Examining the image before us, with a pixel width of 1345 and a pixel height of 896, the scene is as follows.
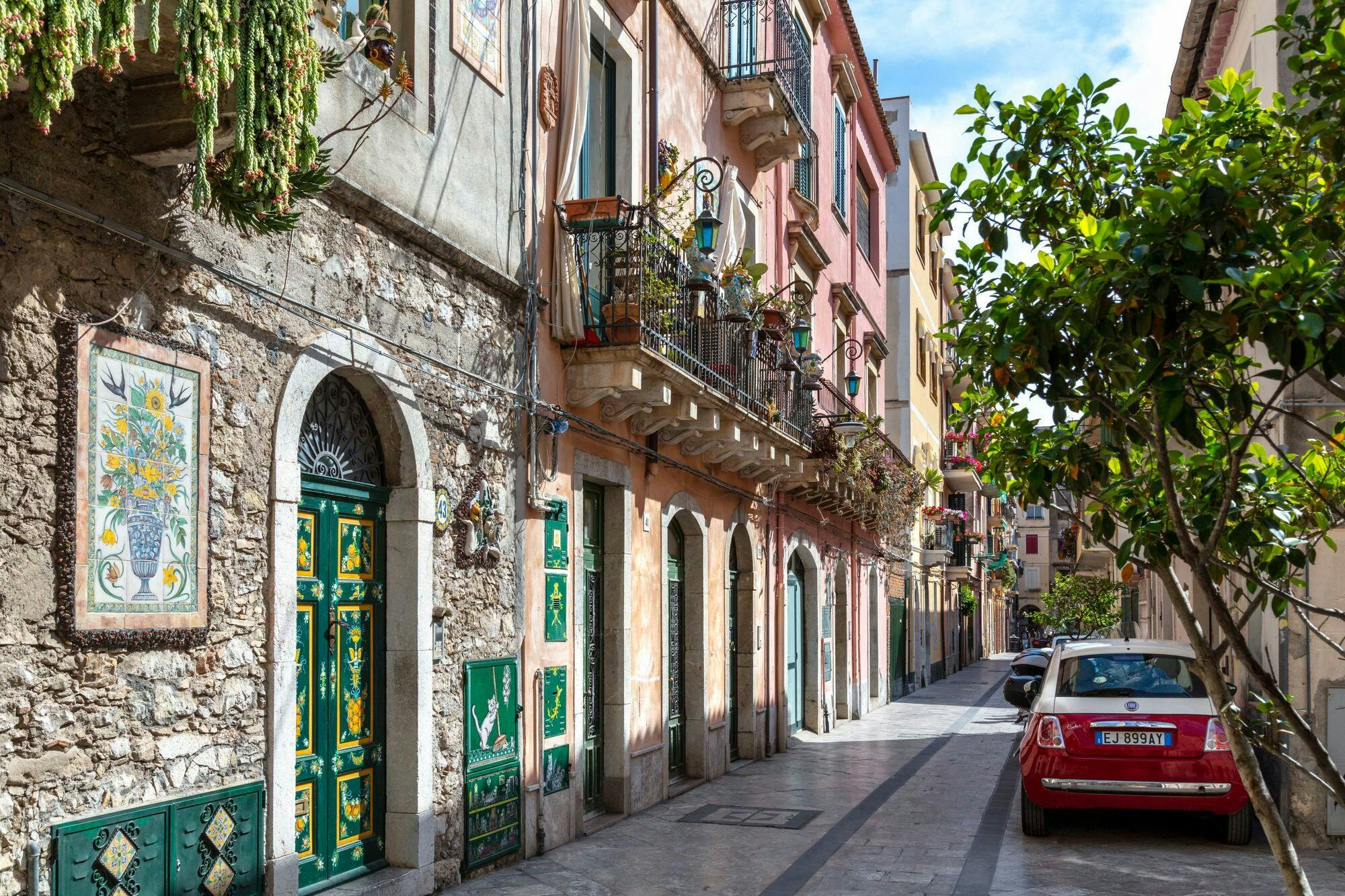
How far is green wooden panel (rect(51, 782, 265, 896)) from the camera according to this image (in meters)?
5.39

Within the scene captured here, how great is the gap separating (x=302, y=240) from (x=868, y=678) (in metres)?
20.5

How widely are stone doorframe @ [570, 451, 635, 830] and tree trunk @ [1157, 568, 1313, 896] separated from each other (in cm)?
731

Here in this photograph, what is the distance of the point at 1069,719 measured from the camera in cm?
1061

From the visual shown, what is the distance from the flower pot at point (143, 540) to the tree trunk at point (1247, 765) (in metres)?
4.24

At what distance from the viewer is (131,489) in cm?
574

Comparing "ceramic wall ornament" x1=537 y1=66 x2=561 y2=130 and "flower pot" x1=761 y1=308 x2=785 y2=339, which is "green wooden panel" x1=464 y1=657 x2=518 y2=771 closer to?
"ceramic wall ornament" x1=537 y1=66 x2=561 y2=130

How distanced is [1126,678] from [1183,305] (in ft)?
25.6

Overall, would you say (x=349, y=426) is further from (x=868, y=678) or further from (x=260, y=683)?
(x=868, y=678)

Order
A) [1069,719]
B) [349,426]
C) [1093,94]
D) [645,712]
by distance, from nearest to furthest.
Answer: [1093,94] < [349,426] < [1069,719] < [645,712]

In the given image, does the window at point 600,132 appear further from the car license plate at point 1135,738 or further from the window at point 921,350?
the window at point 921,350

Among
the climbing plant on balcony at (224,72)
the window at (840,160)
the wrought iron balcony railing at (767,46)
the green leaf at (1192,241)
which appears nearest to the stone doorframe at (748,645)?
the wrought iron balcony railing at (767,46)

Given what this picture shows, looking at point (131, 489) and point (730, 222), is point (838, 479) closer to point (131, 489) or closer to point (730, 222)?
point (730, 222)

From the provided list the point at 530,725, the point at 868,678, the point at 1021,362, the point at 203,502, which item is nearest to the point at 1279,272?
the point at 1021,362

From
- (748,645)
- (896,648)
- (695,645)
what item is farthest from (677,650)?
(896,648)
